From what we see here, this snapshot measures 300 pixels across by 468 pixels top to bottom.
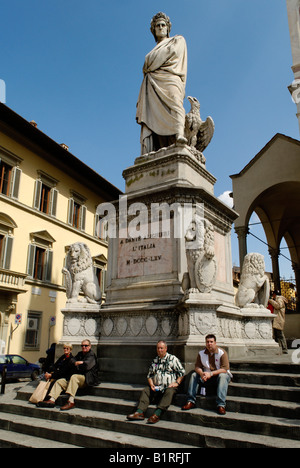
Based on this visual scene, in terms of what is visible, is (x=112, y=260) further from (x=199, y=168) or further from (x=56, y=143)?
(x=56, y=143)

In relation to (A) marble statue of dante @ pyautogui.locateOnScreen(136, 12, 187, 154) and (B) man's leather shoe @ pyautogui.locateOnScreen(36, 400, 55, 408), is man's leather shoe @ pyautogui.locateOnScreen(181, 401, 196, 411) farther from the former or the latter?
(A) marble statue of dante @ pyautogui.locateOnScreen(136, 12, 187, 154)

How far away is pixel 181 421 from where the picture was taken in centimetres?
473

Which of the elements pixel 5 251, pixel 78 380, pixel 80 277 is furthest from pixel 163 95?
pixel 5 251

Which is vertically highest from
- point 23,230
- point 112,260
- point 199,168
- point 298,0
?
point 298,0

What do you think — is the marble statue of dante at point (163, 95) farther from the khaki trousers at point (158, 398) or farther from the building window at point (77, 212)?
the building window at point (77, 212)

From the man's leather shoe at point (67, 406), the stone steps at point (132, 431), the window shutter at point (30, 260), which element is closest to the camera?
the stone steps at point (132, 431)

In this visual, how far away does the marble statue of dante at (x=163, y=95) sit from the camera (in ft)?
29.7

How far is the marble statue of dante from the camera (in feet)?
29.7

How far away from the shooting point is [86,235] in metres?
26.8

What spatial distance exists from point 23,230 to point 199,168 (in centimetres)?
1498

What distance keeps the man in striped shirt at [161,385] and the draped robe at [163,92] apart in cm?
539

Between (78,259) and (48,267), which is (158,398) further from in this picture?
(48,267)

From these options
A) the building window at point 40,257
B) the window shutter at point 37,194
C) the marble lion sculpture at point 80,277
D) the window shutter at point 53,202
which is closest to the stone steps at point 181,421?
the marble lion sculpture at point 80,277
